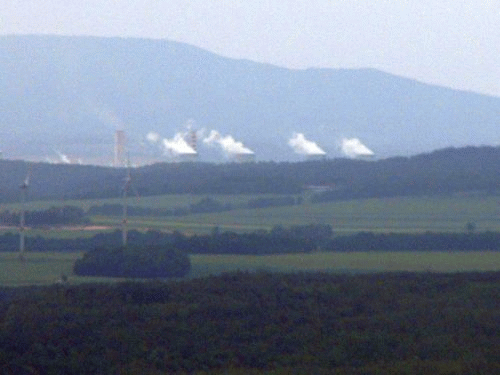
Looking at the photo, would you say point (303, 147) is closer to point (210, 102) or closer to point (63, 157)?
point (63, 157)

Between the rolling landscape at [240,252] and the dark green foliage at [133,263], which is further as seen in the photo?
the dark green foliage at [133,263]

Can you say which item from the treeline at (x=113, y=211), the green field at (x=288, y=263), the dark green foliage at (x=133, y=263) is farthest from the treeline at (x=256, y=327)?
the treeline at (x=113, y=211)

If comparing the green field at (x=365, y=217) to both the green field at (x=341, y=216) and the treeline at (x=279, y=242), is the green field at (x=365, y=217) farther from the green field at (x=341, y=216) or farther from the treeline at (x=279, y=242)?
the treeline at (x=279, y=242)

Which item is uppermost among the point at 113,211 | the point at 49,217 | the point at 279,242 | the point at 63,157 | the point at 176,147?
the point at 176,147

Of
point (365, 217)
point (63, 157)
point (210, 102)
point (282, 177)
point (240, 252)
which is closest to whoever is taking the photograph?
point (240, 252)

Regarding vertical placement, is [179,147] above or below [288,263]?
above

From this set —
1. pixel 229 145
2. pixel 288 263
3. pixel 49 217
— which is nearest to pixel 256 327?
pixel 288 263

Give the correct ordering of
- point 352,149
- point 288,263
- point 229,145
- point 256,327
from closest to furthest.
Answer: point 256,327
point 288,263
point 229,145
point 352,149

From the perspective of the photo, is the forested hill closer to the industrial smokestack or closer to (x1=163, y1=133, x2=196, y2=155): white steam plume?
the industrial smokestack
